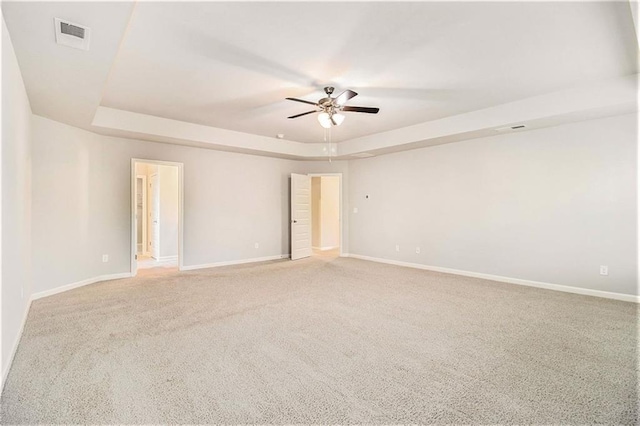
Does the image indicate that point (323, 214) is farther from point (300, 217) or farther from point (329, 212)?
point (300, 217)

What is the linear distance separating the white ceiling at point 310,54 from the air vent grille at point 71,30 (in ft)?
0.25

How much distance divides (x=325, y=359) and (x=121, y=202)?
15.3ft

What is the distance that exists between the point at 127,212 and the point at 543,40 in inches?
240

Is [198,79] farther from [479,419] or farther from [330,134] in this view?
[479,419]

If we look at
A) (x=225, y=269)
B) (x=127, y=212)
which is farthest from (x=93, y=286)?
(x=225, y=269)

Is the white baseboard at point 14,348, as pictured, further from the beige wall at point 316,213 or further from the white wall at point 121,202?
the beige wall at point 316,213

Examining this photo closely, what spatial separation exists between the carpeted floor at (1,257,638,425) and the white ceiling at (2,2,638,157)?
2.42 metres

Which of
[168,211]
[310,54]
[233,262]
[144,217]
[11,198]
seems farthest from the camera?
[144,217]

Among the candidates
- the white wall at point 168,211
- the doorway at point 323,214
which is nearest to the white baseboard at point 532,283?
the doorway at point 323,214

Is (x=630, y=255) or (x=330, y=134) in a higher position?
(x=330, y=134)

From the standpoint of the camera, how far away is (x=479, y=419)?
179cm

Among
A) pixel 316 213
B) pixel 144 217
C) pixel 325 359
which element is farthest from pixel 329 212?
pixel 325 359

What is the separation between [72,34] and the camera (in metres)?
2.27

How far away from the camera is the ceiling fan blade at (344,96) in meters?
3.35
